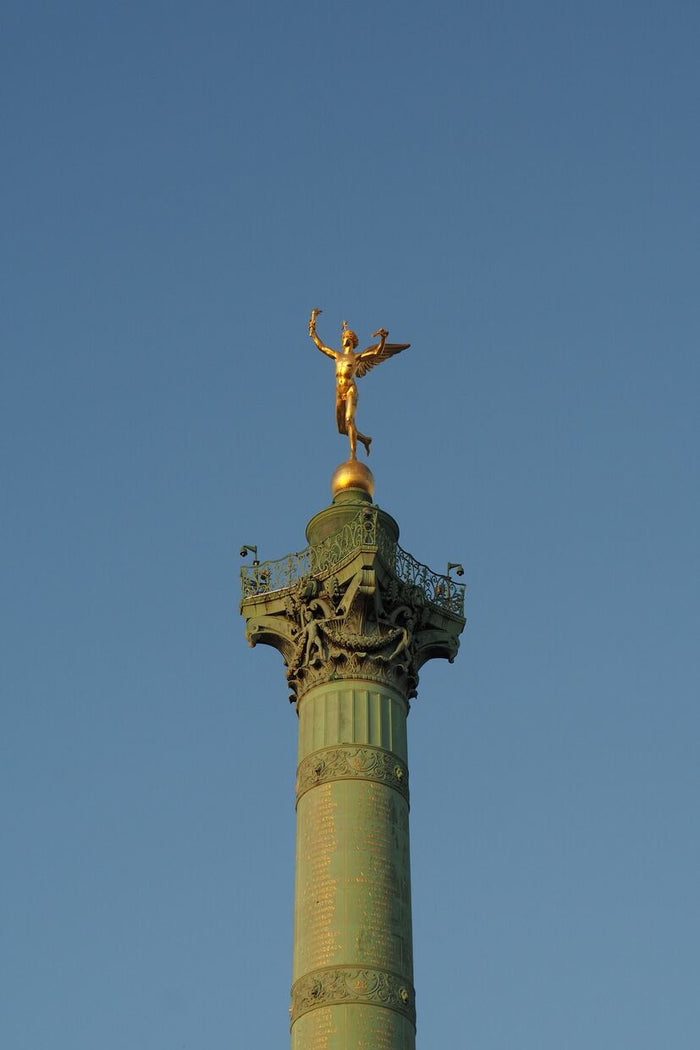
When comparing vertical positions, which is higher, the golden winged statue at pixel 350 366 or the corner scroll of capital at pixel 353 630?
the golden winged statue at pixel 350 366

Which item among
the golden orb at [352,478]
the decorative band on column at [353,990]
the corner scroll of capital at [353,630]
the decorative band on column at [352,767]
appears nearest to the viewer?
the decorative band on column at [353,990]

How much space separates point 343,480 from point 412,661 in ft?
17.0

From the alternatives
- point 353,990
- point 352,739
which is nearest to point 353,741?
point 352,739

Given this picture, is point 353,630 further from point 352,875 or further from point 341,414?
point 341,414

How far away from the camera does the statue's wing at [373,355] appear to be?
40969mm

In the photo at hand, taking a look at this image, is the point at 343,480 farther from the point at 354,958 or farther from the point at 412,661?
the point at 354,958

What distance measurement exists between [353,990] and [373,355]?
1602 cm

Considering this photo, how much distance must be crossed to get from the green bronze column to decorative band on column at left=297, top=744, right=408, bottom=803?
0.09 ft

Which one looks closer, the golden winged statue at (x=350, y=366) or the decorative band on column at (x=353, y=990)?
the decorative band on column at (x=353, y=990)

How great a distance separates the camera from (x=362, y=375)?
4138 cm

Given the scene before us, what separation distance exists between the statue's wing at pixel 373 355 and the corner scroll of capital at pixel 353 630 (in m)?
6.80

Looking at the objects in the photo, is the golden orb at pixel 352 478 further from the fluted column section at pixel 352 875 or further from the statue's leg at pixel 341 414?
the fluted column section at pixel 352 875

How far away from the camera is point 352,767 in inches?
1337

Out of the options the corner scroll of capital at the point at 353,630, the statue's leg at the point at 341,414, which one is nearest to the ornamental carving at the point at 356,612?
the corner scroll of capital at the point at 353,630
